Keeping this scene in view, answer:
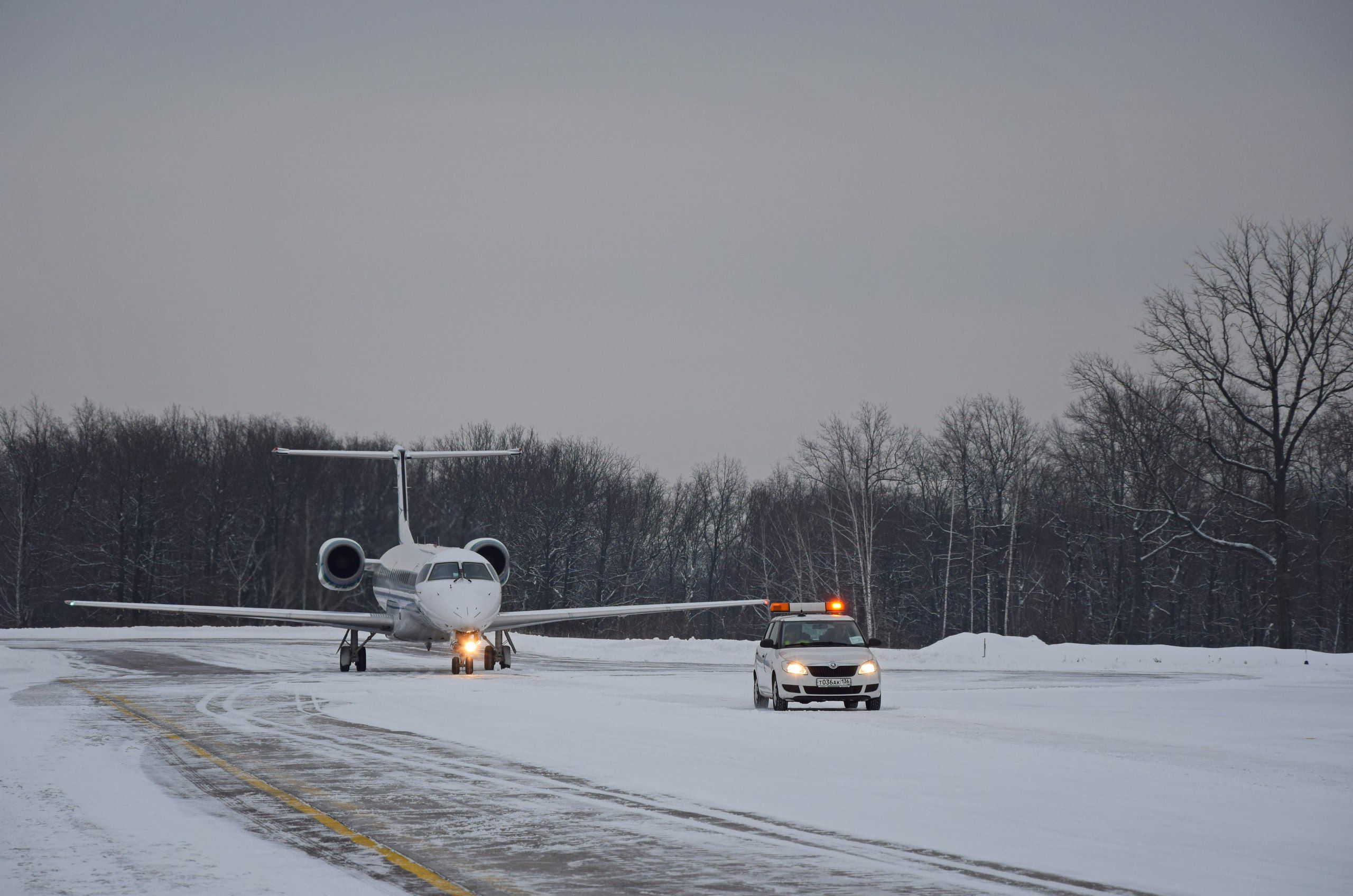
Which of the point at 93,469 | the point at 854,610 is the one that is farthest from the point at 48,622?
the point at 854,610

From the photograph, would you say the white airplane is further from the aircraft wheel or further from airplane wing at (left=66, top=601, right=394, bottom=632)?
the aircraft wheel

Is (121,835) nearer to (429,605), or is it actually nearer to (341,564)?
(429,605)

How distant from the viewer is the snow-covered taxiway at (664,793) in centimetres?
735

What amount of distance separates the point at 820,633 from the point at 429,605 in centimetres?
1222

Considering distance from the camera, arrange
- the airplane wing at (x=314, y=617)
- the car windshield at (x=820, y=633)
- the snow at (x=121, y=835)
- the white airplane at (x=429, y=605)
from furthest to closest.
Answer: the airplane wing at (x=314, y=617)
the white airplane at (x=429, y=605)
the car windshield at (x=820, y=633)
the snow at (x=121, y=835)

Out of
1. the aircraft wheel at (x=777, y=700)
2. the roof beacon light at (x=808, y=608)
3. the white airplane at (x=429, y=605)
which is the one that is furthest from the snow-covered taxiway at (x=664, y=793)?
the white airplane at (x=429, y=605)

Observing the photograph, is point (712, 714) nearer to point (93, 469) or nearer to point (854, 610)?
point (854, 610)

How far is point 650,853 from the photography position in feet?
26.4

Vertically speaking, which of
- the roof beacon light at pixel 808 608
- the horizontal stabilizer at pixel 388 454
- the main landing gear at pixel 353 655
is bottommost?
the main landing gear at pixel 353 655

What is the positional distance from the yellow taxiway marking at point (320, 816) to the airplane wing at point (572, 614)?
48.2ft

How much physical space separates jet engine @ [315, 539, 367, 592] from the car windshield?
15.6 m

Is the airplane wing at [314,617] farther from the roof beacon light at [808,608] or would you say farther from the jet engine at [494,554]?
the roof beacon light at [808,608]

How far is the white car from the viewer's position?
19188mm

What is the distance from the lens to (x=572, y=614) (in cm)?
3422
